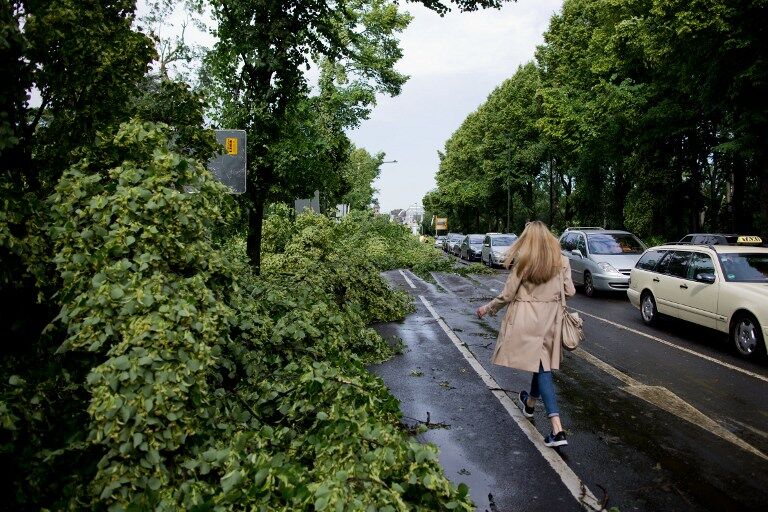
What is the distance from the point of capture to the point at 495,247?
28.9 m

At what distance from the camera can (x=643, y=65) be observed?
2383 cm

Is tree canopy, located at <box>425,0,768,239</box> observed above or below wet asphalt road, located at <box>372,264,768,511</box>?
above

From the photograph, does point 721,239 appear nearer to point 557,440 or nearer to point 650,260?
point 650,260

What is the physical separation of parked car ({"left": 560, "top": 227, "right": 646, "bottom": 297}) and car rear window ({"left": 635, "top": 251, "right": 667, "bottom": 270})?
3.22 meters

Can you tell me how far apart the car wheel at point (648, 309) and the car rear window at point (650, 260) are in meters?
0.57

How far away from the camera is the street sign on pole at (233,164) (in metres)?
7.73

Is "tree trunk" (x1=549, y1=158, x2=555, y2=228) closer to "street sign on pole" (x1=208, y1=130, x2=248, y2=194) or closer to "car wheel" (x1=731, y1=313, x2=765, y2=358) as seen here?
"car wheel" (x1=731, y1=313, x2=765, y2=358)

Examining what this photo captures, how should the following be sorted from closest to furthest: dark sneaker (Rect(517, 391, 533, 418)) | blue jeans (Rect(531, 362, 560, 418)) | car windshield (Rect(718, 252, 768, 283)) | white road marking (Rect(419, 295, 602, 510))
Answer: white road marking (Rect(419, 295, 602, 510)) < blue jeans (Rect(531, 362, 560, 418)) < dark sneaker (Rect(517, 391, 533, 418)) < car windshield (Rect(718, 252, 768, 283))

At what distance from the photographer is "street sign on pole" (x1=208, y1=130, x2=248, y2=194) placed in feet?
25.3

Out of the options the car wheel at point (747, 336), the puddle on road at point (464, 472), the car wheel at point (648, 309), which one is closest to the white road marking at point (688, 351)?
the car wheel at point (747, 336)

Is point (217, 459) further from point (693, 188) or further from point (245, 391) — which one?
point (693, 188)

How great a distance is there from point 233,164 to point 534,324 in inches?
192

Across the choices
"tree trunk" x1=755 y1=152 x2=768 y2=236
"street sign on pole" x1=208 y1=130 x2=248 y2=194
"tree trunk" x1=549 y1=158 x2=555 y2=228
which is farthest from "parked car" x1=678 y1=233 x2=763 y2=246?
"tree trunk" x1=549 y1=158 x2=555 y2=228

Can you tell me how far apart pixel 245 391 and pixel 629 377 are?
514 cm
